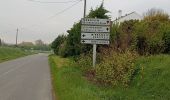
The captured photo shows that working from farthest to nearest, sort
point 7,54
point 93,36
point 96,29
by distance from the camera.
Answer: point 7,54, point 93,36, point 96,29

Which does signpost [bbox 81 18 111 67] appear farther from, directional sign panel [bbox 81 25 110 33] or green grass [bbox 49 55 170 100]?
green grass [bbox 49 55 170 100]

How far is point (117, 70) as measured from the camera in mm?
16219

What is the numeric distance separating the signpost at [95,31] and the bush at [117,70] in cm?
437

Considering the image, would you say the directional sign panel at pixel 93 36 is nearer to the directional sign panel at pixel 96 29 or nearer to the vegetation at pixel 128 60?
the directional sign panel at pixel 96 29

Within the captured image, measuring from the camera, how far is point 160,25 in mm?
21969

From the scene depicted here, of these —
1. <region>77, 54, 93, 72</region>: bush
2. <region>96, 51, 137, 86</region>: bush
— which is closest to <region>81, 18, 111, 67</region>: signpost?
<region>77, 54, 93, 72</region>: bush

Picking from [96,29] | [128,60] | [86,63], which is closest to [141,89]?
[128,60]

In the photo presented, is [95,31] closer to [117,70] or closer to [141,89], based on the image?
[117,70]

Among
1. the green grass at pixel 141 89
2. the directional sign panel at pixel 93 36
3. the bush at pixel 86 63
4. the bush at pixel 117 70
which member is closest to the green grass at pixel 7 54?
the bush at pixel 86 63

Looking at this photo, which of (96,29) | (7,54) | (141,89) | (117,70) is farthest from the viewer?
(7,54)

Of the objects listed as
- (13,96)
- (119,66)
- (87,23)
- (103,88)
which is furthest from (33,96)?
(87,23)

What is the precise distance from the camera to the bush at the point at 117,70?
1574 cm

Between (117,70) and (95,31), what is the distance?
19.8ft

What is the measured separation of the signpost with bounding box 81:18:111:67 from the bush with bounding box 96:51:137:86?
4374 mm
